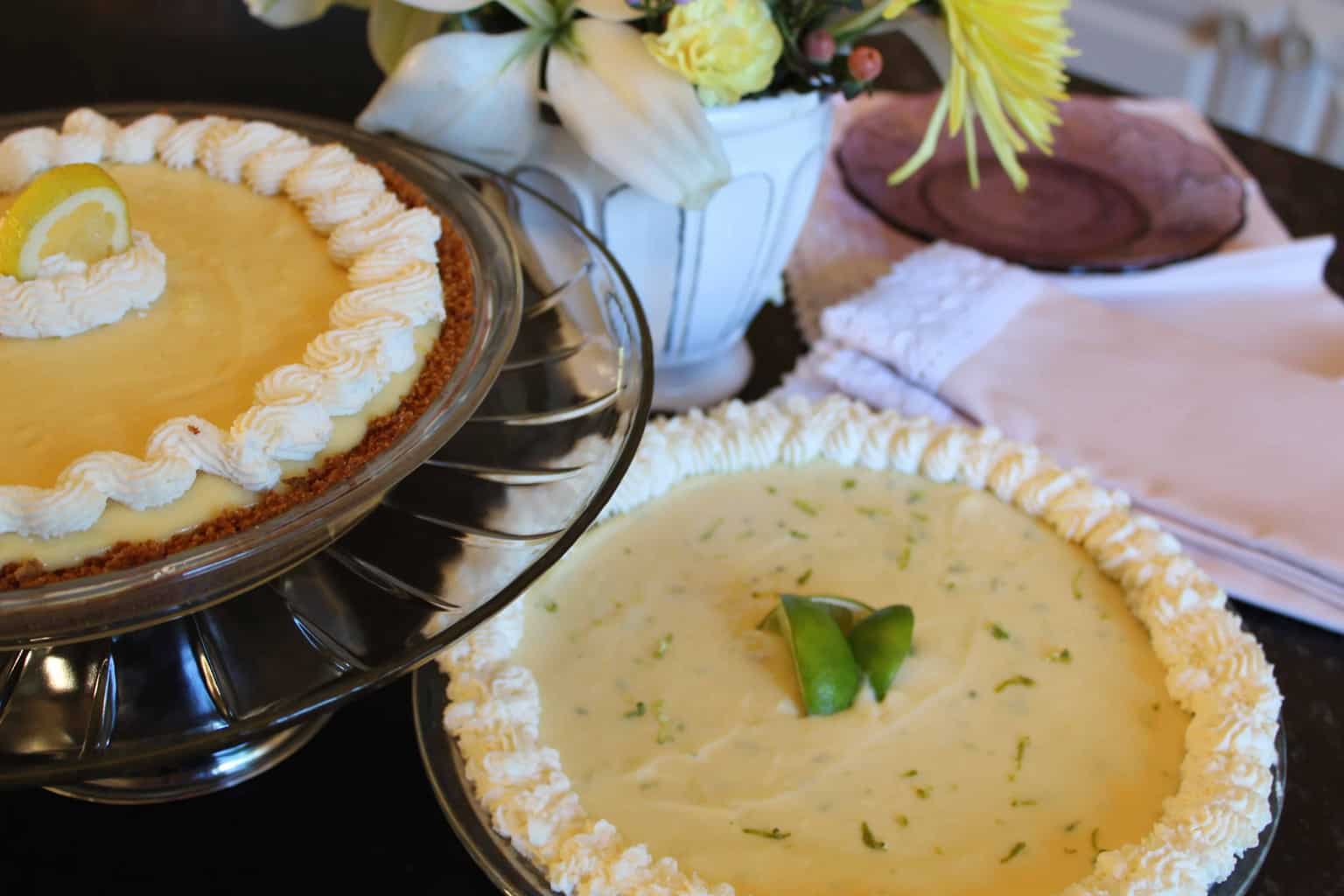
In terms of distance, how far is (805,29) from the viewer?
1.32 meters

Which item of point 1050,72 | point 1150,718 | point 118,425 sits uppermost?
point 1050,72

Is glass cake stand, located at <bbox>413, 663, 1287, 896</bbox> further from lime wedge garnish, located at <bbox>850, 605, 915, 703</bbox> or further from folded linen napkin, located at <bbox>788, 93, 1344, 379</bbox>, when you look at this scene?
folded linen napkin, located at <bbox>788, 93, 1344, 379</bbox>

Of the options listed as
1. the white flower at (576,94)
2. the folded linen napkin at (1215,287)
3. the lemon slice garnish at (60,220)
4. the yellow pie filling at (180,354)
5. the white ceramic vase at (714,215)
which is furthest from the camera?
the folded linen napkin at (1215,287)

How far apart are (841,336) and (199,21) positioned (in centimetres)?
166

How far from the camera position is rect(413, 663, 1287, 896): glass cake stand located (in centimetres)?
100

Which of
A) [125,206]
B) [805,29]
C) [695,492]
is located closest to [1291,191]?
[805,29]

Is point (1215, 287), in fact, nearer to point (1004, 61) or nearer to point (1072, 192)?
point (1072, 192)

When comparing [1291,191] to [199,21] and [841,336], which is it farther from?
[199,21]

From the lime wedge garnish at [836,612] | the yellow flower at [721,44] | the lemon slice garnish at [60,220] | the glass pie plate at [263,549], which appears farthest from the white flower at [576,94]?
the lime wedge garnish at [836,612]

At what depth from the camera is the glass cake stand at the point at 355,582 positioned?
926mm

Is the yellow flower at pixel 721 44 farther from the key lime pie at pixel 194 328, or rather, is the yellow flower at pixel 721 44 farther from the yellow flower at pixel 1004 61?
the key lime pie at pixel 194 328

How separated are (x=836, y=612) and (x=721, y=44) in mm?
573

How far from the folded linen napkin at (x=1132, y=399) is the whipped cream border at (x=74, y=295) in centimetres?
81

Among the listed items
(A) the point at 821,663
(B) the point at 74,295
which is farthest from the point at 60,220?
(A) the point at 821,663
